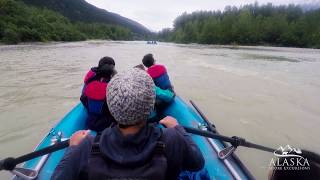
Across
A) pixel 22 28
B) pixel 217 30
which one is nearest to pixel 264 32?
pixel 217 30

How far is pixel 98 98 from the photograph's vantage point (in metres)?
2.94

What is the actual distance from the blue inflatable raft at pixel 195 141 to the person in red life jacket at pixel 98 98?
44 centimetres

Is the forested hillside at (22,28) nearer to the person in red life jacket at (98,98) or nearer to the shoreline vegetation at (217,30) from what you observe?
the shoreline vegetation at (217,30)

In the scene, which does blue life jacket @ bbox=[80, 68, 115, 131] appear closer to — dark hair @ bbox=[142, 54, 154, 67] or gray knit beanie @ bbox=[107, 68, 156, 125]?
dark hair @ bbox=[142, 54, 154, 67]

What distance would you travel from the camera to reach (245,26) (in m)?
58.3

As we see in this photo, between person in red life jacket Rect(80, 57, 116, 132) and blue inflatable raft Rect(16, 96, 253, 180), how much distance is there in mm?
437

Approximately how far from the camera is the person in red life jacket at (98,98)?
2.94 m

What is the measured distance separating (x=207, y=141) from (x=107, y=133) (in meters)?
1.96

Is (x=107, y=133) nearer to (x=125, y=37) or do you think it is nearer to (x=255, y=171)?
(x=255, y=171)

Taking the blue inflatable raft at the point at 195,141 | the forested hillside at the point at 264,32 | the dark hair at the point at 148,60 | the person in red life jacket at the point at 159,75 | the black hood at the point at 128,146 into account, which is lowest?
the forested hillside at the point at 264,32

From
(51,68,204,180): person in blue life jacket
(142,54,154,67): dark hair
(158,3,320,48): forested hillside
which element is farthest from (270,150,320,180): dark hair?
(158,3,320,48): forested hillside

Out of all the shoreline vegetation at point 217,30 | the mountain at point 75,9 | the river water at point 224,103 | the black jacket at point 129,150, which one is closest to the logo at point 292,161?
the black jacket at point 129,150

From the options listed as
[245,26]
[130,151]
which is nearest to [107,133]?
[130,151]

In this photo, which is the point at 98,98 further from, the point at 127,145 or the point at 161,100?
the point at 127,145
